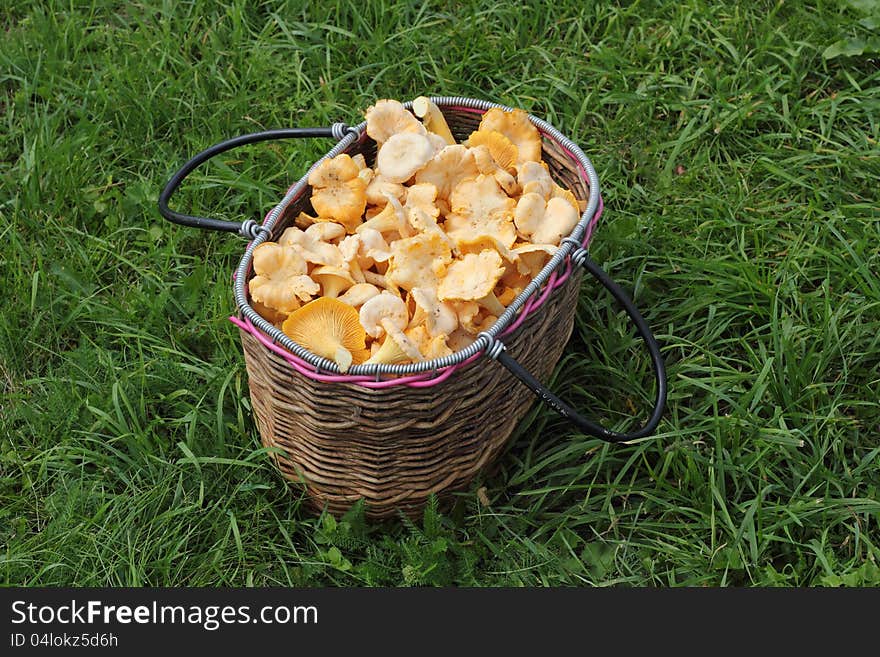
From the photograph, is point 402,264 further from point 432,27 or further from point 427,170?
point 432,27

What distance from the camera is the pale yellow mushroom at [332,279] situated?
8.01 ft

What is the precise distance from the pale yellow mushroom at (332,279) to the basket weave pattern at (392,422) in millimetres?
204

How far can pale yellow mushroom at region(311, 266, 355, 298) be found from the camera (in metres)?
2.44

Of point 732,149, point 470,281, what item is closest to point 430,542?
point 470,281

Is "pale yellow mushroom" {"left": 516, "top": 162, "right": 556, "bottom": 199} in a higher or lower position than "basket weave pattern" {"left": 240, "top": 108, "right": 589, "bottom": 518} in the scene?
higher

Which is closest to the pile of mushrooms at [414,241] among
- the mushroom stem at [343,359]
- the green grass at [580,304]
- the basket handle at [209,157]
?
the mushroom stem at [343,359]

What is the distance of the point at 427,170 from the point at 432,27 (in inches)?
53.5

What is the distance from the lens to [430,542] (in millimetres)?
2479

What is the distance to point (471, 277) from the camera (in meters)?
2.39

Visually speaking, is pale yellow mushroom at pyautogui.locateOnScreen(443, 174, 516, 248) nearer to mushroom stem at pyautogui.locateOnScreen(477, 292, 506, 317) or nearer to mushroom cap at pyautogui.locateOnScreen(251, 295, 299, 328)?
mushroom stem at pyautogui.locateOnScreen(477, 292, 506, 317)

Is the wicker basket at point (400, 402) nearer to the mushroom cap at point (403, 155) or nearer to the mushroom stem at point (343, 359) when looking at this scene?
the mushroom stem at point (343, 359)

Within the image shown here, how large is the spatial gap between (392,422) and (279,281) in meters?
0.45

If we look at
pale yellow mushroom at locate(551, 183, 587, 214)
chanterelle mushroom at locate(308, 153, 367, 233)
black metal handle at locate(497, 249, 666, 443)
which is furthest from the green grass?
chanterelle mushroom at locate(308, 153, 367, 233)

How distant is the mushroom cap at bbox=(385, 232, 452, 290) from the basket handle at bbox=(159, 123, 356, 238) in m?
0.38
